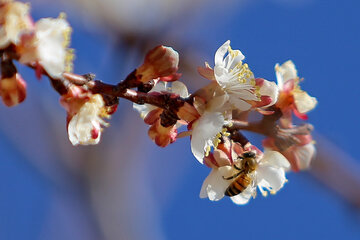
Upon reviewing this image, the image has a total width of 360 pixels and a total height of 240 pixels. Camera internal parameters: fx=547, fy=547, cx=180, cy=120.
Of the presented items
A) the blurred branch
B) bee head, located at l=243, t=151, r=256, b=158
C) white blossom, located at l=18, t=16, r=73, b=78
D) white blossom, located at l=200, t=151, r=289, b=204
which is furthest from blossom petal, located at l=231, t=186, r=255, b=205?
the blurred branch

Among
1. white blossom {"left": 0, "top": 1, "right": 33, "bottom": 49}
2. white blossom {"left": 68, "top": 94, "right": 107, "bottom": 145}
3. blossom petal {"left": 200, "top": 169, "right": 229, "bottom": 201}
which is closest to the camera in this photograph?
white blossom {"left": 0, "top": 1, "right": 33, "bottom": 49}

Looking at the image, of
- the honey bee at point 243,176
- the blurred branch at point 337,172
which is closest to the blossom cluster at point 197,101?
the honey bee at point 243,176

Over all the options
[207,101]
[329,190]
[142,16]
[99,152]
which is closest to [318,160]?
[329,190]

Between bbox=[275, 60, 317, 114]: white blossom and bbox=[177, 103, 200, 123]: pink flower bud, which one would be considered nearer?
bbox=[177, 103, 200, 123]: pink flower bud

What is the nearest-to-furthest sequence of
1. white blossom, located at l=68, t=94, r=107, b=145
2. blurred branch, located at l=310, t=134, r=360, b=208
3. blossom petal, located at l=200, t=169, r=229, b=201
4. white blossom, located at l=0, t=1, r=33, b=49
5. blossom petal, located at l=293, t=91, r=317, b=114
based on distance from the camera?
white blossom, located at l=0, t=1, r=33, b=49 < white blossom, located at l=68, t=94, r=107, b=145 < blossom petal, located at l=200, t=169, r=229, b=201 < blossom petal, located at l=293, t=91, r=317, b=114 < blurred branch, located at l=310, t=134, r=360, b=208

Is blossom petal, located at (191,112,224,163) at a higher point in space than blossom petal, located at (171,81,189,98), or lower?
lower

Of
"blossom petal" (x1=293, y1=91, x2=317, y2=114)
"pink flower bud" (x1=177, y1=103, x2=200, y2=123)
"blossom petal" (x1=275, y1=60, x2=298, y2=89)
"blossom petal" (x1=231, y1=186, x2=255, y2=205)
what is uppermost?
"blossom petal" (x1=275, y1=60, x2=298, y2=89)

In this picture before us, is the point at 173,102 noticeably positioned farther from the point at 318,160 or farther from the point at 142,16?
the point at 142,16

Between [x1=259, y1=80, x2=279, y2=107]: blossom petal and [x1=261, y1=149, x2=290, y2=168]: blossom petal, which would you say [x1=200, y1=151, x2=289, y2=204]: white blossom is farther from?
[x1=259, y1=80, x2=279, y2=107]: blossom petal

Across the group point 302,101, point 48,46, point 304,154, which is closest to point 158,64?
point 48,46
